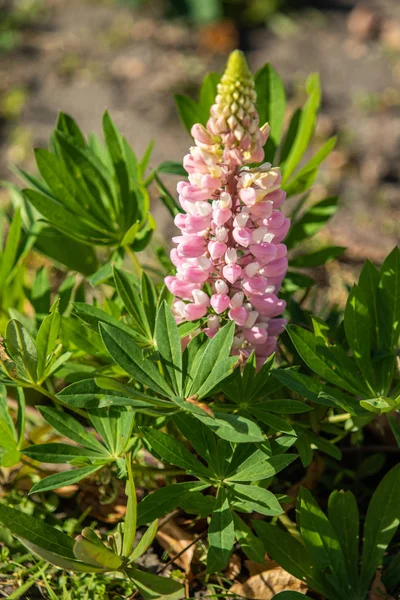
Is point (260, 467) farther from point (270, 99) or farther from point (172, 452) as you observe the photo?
point (270, 99)

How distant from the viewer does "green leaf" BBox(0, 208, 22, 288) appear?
1.94 meters

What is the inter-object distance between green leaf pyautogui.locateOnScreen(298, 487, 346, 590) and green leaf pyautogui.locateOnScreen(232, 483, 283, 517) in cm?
Answer: 13

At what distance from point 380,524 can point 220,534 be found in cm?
41

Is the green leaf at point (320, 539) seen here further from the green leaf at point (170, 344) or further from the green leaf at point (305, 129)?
the green leaf at point (305, 129)

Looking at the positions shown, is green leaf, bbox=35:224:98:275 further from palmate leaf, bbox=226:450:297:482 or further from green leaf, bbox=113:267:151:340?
palmate leaf, bbox=226:450:297:482

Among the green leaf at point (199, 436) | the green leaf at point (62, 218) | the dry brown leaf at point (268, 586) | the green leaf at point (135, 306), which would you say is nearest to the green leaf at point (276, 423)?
the green leaf at point (199, 436)

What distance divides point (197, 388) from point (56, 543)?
439 mm

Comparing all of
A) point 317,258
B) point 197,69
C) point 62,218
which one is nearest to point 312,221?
point 317,258

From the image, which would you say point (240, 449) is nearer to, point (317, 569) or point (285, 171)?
point (317, 569)

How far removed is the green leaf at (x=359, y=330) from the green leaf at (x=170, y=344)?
40 centimetres

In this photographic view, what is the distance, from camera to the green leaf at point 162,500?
5.02 ft

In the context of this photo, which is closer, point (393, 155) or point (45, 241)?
point (45, 241)

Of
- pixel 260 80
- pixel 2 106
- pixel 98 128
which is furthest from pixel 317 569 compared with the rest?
pixel 2 106

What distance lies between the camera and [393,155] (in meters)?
3.83
